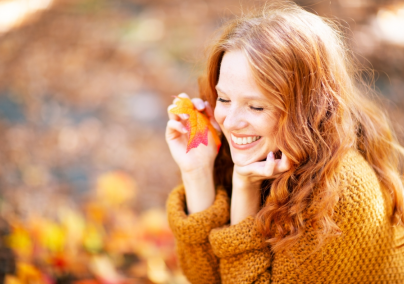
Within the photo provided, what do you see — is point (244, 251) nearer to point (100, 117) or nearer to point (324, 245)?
point (324, 245)

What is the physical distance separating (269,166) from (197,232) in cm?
48

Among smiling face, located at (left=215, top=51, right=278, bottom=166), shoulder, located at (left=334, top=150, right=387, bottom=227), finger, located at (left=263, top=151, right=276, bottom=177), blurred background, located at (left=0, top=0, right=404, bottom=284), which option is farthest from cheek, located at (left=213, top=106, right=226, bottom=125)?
shoulder, located at (left=334, top=150, right=387, bottom=227)

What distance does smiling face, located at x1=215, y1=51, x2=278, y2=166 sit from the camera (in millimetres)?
1341

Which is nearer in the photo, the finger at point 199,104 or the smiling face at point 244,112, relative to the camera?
the smiling face at point 244,112

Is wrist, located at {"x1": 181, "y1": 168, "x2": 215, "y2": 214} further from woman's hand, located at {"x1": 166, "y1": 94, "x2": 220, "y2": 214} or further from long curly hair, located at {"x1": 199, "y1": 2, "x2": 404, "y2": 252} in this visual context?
long curly hair, located at {"x1": 199, "y1": 2, "x2": 404, "y2": 252}

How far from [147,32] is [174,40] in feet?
1.34

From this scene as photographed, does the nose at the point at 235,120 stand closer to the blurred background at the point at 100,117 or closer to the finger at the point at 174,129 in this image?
the finger at the point at 174,129

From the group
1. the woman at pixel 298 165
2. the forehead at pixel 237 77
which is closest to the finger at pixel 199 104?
the woman at pixel 298 165

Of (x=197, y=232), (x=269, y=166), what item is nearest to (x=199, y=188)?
(x=197, y=232)

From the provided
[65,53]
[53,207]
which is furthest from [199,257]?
[65,53]

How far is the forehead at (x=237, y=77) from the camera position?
1.33 m

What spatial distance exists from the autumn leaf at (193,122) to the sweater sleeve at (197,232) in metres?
0.33

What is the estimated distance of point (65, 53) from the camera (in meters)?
4.28

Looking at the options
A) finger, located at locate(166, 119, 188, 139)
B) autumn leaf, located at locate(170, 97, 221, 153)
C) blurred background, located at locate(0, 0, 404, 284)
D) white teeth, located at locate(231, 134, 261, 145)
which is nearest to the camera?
white teeth, located at locate(231, 134, 261, 145)
